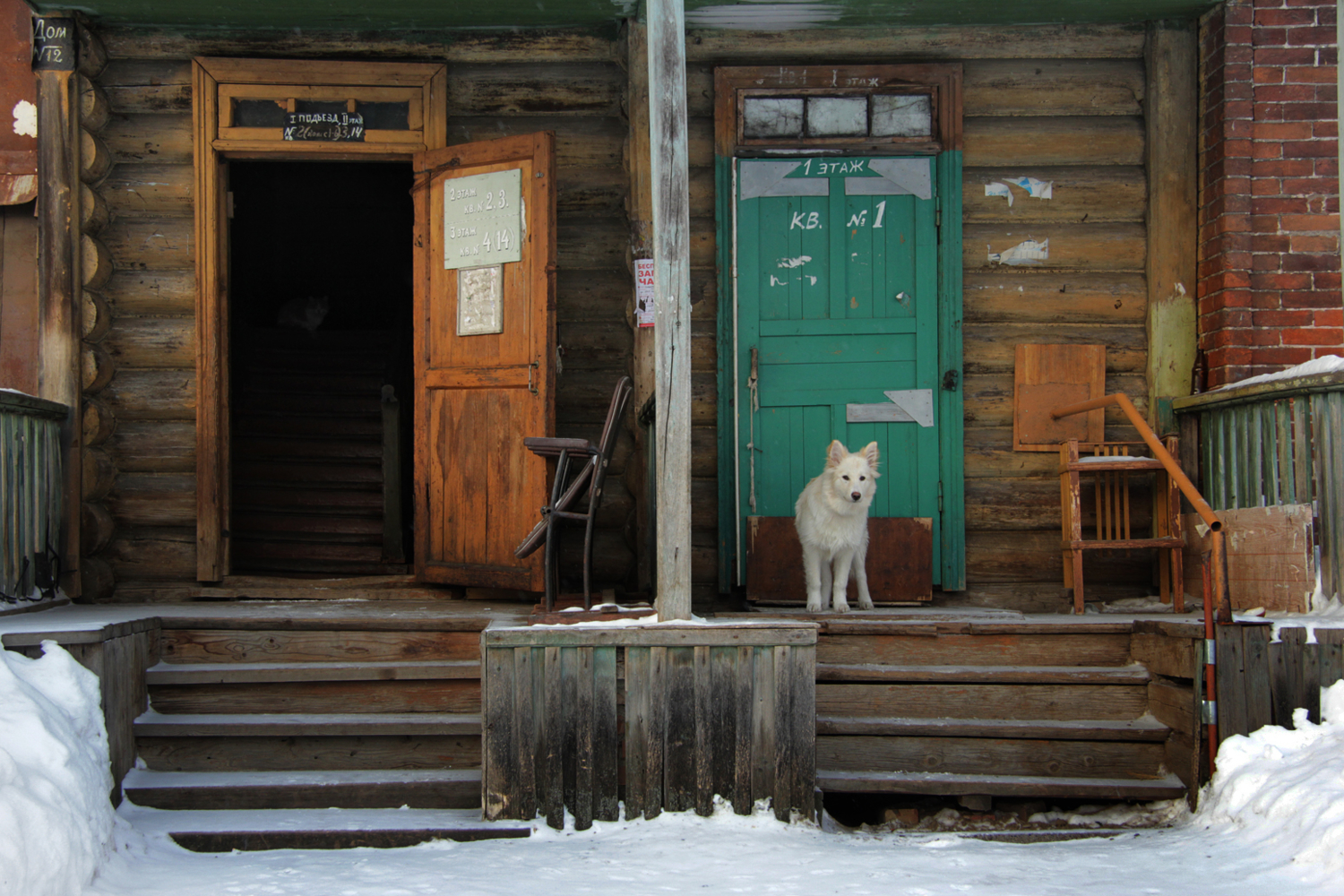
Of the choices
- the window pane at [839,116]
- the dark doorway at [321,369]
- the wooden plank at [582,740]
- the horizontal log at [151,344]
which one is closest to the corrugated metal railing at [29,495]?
the horizontal log at [151,344]

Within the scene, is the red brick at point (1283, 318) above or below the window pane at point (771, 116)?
below

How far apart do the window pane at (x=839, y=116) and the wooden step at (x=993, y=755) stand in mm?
→ 3257

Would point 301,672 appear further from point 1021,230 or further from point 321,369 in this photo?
point 321,369

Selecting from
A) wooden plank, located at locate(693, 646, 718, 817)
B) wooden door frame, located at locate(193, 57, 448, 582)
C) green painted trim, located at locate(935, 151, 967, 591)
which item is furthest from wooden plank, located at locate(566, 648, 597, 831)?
wooden door frame, located at locate(193, 57, 448, 582)

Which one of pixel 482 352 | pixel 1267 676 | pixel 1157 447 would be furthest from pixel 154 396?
pixel 1267 676

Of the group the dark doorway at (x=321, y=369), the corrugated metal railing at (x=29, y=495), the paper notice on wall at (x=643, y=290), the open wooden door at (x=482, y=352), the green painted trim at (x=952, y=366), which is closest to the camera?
the corrugated metal railing at (x=29, y=495)

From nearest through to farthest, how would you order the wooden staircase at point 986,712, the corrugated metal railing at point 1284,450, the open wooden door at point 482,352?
the wooden staircase at point 986,712 < the corrugated metal railing at point 1284,450 < the open wooden door at point 482,352

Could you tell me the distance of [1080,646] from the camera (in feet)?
14.4

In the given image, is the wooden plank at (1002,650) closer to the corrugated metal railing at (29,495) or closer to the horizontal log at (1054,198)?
the horizontal log at (1054,198)

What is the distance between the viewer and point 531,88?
5668mm

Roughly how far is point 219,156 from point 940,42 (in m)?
4.07

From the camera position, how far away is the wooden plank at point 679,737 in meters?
3.66

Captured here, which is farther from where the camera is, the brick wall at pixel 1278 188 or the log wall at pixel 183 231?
the log wall at pixel 183 231

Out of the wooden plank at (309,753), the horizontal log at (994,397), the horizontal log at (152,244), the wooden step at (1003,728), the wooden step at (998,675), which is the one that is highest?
the horizontal log at (152,244)
